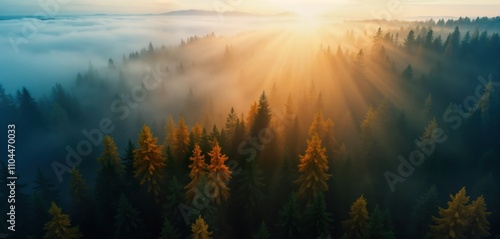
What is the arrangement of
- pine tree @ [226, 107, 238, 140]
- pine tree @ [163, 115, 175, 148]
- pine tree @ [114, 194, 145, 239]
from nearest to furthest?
1. pine tree @ [114, 194, 145, 239]
2. pine tree @ [226, 107, 238, 140]
3. pine tree @ [163, 115, 175, 148]

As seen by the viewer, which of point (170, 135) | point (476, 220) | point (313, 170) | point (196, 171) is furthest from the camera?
point (170, 135)

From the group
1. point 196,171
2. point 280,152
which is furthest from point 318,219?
point 196,171

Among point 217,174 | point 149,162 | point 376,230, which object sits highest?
point 149,162

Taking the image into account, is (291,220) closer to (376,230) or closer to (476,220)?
(376,230)

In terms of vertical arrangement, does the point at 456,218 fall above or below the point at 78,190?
above

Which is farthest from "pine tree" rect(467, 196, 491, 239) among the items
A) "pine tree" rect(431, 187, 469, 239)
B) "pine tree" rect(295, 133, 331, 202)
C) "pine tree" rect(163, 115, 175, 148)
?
"pine tree" rect(163, 115, 175, 148)

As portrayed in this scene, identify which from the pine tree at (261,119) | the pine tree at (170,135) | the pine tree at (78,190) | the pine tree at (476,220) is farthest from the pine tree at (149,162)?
the pine tree at (476,220)

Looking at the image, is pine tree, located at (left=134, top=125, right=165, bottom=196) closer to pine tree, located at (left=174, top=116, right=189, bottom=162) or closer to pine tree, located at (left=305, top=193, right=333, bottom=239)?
pine tree, located at (left=174, top=116, right=189, bottom=162)

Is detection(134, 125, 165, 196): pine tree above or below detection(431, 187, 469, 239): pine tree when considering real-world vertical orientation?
above
